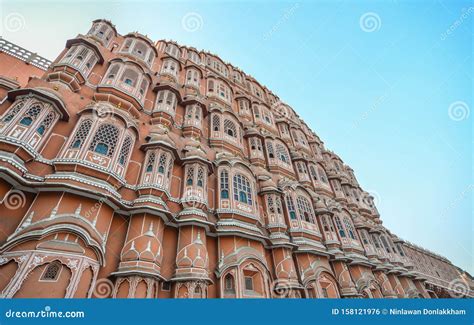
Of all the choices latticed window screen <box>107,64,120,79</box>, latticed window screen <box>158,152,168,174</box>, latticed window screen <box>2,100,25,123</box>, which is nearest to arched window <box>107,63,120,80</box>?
latticed window screen <box>107,64,120,79</box>

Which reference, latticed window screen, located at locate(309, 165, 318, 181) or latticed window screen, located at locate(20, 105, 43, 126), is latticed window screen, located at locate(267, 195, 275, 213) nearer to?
latticed window screen, located at locate(309, 165, 318, 181)

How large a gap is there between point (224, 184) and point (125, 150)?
5507 mm

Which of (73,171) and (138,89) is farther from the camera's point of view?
(138,89)

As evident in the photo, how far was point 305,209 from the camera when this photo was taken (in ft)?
52.2

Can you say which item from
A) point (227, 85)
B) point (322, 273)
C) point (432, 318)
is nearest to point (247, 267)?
point (322, 273)

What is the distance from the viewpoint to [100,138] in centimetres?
980

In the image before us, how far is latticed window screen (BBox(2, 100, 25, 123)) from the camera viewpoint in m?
8.21

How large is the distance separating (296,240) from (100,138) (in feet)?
39.2

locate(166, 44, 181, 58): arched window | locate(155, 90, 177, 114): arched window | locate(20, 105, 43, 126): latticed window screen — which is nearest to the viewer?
locate(20, 105, 43, 126): latticed window screen

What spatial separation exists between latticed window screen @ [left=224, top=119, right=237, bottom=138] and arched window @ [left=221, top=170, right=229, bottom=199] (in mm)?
5095

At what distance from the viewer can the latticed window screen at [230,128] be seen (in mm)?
17609

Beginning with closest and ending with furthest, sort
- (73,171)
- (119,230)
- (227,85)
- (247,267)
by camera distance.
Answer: (73,171), (119,230), (247,267), (227,85)

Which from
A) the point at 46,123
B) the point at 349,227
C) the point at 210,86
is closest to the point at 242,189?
the point at 46,123

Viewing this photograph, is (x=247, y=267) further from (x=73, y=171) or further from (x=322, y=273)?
(x=73, y=171)
